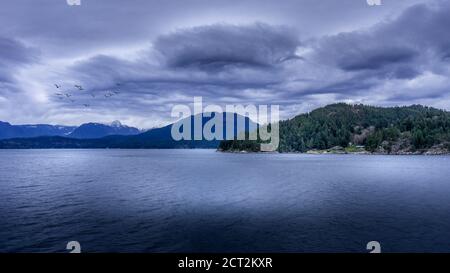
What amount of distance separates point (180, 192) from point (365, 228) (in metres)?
27.1

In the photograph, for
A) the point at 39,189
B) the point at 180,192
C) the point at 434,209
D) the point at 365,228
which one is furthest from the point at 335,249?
the point at 39,189

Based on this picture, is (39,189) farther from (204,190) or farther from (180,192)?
(204,190)

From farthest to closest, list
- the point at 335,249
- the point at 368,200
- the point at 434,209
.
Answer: the point at 368,200 < the point at 434,209 < the point at 335,249

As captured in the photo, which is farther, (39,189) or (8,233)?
(39,189)

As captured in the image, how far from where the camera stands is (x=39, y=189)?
157 ft

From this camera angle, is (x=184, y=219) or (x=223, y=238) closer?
(x=223, y=238)

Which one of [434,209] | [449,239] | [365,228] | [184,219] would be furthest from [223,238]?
[434,209]

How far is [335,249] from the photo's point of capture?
19.8m

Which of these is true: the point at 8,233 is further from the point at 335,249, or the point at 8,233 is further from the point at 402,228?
the point at 402,228
